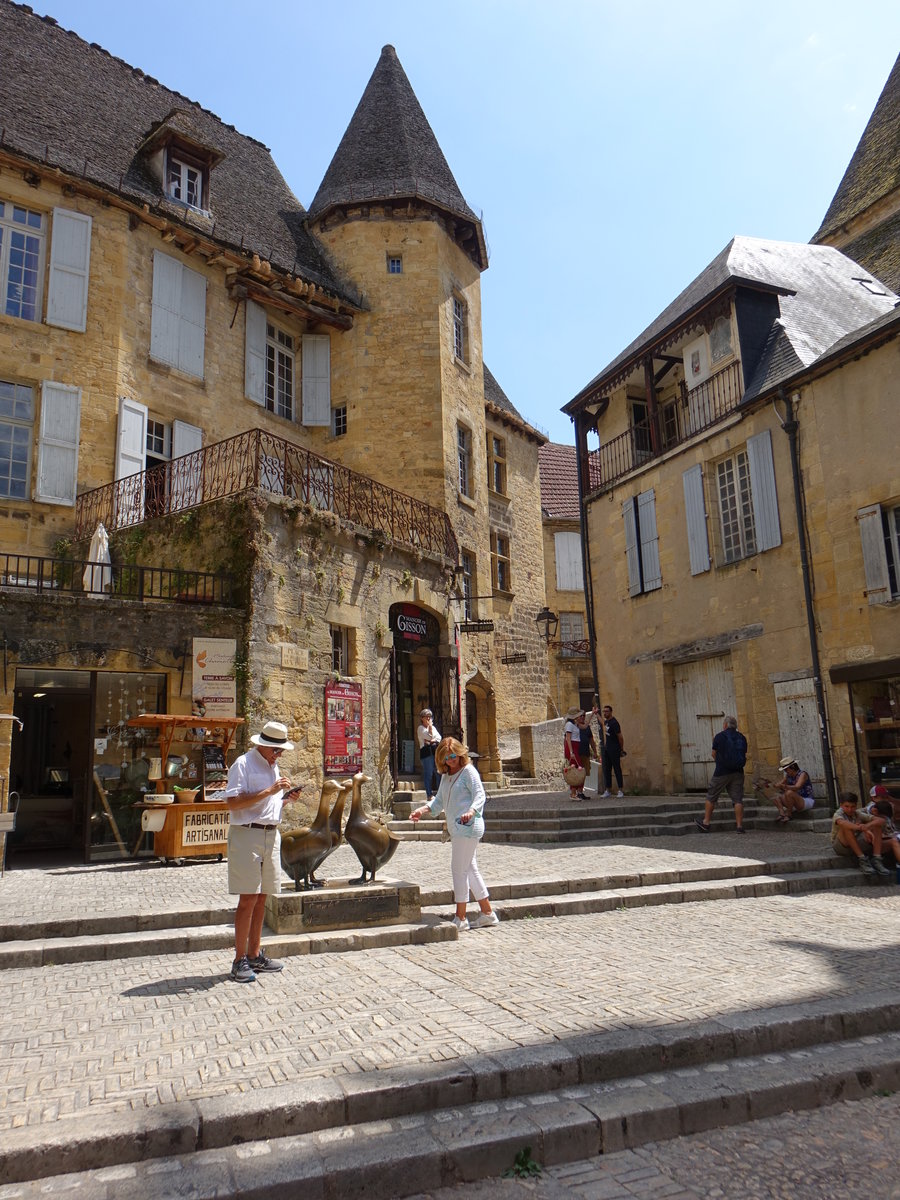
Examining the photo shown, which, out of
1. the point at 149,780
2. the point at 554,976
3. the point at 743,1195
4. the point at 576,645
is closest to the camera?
the point at 743,1195

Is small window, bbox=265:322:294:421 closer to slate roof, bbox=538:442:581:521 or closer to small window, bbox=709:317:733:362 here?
small window, bbox=709:317:733:362

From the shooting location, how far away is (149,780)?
10.2m

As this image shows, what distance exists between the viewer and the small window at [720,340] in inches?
591

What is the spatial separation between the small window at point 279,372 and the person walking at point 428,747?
337 inches

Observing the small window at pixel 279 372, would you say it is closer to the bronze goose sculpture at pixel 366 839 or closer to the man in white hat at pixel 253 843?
the bronze goose sculpture at pixel 366 839

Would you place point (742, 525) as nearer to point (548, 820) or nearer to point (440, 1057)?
point (548, 820)

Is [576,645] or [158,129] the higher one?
[158,129]

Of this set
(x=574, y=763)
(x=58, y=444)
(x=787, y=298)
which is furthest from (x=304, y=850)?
(x=787, y=298)

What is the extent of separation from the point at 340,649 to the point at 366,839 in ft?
22.1

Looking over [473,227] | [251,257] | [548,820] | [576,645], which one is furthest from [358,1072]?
[576,645]

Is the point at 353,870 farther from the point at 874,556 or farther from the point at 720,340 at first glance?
the point at 720,340

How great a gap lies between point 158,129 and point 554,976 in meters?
17.4

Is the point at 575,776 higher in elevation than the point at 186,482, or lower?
lower

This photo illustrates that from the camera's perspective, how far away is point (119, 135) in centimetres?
1719
